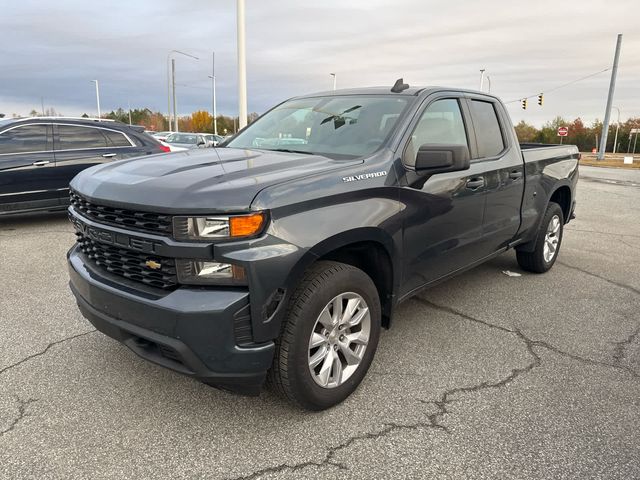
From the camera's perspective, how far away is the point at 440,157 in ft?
9.90

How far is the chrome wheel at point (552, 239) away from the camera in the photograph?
551cm

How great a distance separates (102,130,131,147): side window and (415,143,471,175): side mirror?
6449mm

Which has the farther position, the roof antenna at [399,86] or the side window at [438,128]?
the roof antenna at [399,86]

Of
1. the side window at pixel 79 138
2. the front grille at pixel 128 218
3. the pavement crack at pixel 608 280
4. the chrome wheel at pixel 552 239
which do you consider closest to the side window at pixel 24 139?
the side window at pixel 79 138

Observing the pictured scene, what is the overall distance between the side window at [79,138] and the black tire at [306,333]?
6.45 metres

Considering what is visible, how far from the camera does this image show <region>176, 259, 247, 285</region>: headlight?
2.31 m

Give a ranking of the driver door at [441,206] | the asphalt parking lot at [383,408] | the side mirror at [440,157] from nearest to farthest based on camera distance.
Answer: the asphalt parking lot at [383,408]
the side mirror at [440,157]
the driver door at [441,206]

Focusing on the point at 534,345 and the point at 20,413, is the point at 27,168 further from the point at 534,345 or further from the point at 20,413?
the point at 534,345

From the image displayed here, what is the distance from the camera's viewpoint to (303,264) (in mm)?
2490

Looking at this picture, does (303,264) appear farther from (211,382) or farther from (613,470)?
(613,470)

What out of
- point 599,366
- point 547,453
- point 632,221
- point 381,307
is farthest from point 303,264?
point 632,221

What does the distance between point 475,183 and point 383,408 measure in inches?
75.1

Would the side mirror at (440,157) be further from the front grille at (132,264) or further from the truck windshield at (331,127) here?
the front grille at (132,264)

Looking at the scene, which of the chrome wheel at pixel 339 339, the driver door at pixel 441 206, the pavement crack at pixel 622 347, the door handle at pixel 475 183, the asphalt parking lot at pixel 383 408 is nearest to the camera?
the asphalt parking lot at pixel 383 408
